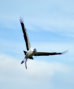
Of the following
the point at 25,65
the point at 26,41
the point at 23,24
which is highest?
the point at 23,24

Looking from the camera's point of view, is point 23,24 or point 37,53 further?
point 23,24

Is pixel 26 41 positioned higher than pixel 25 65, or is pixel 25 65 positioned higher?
pixel 26 41

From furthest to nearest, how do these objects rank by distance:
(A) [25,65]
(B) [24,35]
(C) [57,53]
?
(B) [24,35], (C) [57,53], (A) [25,65]

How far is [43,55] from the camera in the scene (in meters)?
41.7

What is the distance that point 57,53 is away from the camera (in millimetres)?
44844

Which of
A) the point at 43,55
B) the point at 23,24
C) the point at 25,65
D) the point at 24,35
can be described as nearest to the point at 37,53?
the point at 43,55

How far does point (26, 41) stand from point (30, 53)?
243 inches

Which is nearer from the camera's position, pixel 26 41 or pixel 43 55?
pixel 43 55

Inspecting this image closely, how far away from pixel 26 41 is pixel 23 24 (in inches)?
241

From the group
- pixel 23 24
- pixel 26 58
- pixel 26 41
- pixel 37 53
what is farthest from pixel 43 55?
pixel 23 24

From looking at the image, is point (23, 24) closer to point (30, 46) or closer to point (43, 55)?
point (30, 46)

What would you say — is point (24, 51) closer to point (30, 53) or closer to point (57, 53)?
point (30, 53)

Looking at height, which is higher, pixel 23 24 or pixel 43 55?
pixel 23 24

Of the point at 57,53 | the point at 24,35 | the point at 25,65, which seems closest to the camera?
the point at 25,65
